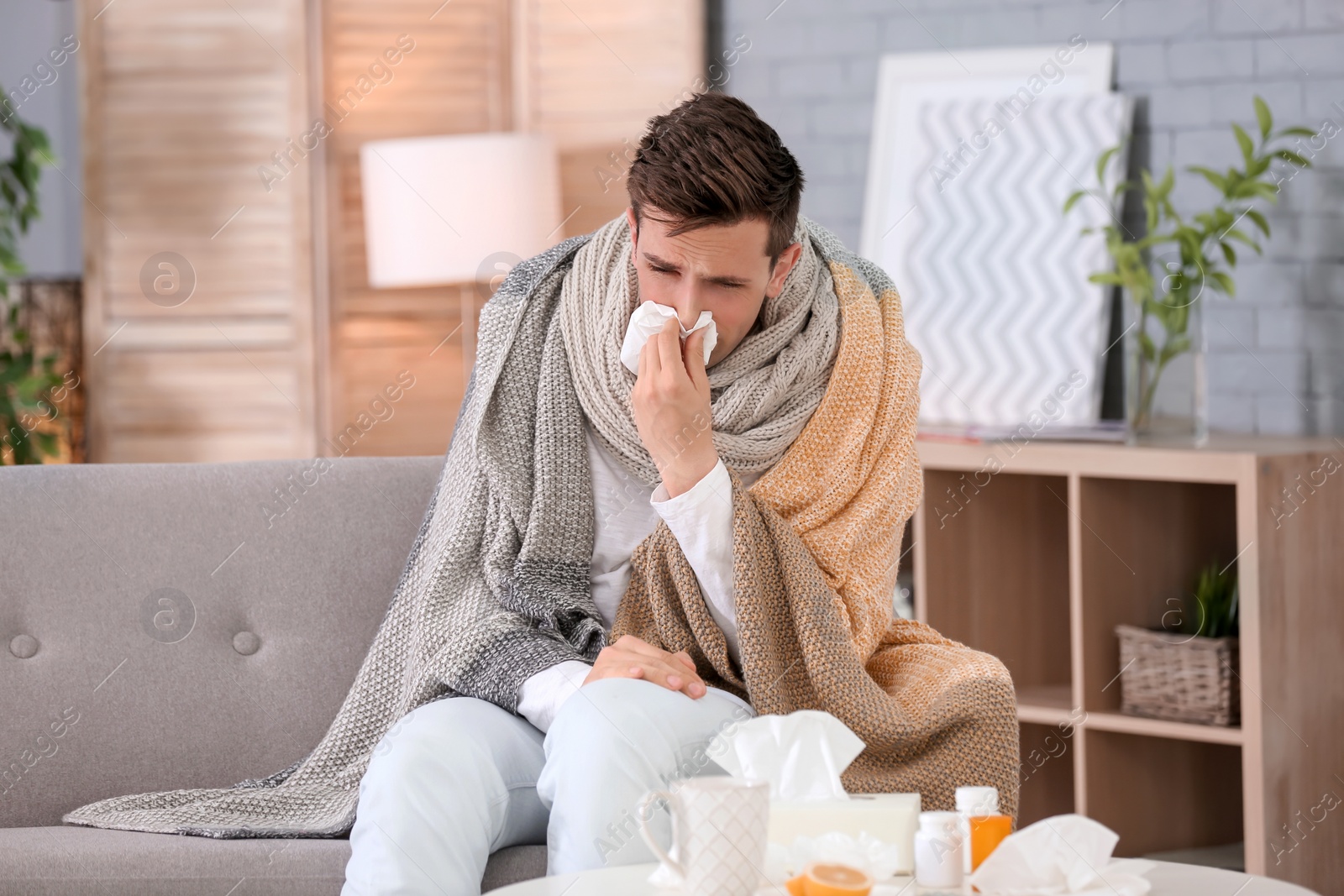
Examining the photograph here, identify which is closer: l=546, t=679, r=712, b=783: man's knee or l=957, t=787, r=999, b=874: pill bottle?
l=957, t=787, r=999, b=874: pill bottle

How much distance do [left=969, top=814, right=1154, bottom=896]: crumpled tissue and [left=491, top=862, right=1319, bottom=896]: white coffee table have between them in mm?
48

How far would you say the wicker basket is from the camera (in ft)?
8.02

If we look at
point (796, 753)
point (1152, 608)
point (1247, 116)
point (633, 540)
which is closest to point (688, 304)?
point (633, 540)

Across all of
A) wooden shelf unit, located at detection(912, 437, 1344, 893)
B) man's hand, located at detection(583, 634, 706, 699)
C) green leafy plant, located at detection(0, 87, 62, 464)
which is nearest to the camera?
man's hand, located at detection(583, 634, 706, 699)

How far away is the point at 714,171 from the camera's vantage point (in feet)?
5.36

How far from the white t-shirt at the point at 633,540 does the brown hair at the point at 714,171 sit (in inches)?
11.2

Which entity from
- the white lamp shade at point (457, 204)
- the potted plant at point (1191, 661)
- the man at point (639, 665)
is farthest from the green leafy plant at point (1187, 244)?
the white lamp shade at point (457, 204)

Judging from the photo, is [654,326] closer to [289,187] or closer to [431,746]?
[431,746]

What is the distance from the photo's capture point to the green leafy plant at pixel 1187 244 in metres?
2.62

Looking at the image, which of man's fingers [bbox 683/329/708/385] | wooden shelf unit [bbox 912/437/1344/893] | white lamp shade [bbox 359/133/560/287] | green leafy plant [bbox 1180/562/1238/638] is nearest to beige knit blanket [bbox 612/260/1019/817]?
man's fingers [bbox 683/329/708/385]

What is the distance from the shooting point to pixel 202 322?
3.63 meters

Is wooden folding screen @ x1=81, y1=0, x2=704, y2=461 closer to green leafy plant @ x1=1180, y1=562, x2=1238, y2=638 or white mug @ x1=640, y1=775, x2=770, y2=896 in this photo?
A: green leafy plant @ x1=1180, y1=562, x2=1238, y2=638

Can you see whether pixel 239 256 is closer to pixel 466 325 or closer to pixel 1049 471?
pixel 466 325

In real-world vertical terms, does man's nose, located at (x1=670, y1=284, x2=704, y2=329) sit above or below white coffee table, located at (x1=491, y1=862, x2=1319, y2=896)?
above
